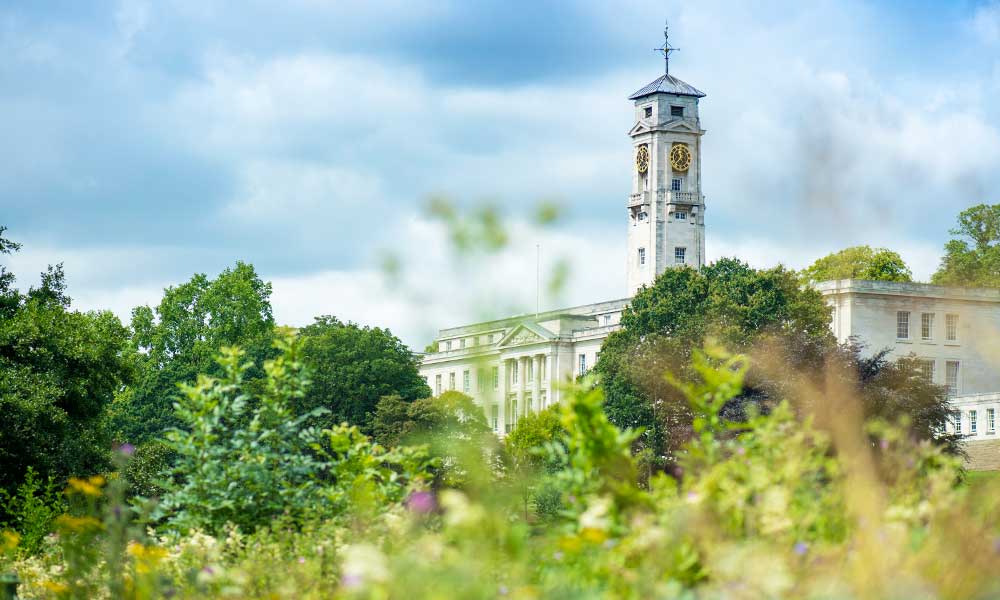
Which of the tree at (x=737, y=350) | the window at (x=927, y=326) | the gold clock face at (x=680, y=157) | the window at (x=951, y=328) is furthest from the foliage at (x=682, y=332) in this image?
the gold clock face at (x=680, y=157)

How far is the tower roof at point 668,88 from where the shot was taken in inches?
4173

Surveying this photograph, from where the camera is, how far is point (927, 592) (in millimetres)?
5121

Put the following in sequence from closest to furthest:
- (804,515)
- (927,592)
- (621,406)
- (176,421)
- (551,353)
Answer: (927,592) < (804,515) < (621,406) < (176,421) < (551,353)

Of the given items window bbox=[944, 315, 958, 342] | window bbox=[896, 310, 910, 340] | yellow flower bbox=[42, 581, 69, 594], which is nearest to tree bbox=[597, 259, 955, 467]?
window bbox=[896, 310, 910, 340]

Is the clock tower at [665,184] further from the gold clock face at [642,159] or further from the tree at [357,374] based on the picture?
the tree at [357,374]

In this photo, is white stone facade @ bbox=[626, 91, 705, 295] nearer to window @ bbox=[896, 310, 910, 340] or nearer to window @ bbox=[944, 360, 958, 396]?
window @ bbox=[896, 310, 910, 340]

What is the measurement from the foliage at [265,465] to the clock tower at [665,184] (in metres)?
89.4

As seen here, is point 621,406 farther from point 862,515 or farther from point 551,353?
point 862,515

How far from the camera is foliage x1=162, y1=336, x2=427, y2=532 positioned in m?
12.4

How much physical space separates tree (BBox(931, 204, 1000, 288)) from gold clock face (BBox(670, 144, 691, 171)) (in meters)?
22.6

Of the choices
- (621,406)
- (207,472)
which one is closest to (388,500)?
(207,472)

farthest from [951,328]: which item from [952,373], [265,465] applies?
[265,465]

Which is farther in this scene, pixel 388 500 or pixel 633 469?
pixel 388 500

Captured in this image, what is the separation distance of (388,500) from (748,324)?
49.1 metres
